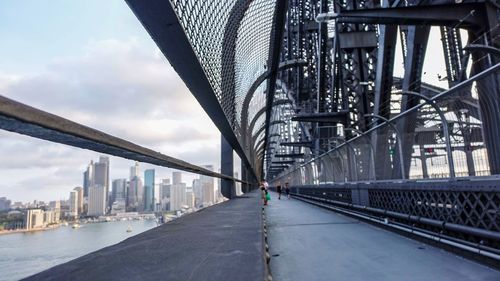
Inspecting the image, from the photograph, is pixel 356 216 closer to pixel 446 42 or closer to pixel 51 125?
pixel 51 125

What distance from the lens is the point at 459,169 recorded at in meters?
5.01

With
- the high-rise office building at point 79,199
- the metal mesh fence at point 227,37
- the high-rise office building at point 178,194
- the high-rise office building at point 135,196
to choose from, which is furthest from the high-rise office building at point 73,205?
the high-rise office building at point 178,194

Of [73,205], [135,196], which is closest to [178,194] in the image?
[135,196]

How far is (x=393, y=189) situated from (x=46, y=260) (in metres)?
6.34

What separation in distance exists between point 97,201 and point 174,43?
3.67m

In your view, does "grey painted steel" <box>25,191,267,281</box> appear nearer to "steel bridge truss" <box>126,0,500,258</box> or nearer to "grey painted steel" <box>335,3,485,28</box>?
"steel bridge truss" <box>126,0,500,258</box>

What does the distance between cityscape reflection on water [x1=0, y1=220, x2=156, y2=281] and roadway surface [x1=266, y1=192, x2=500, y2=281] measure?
2157mm

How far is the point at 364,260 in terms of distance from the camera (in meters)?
4.32

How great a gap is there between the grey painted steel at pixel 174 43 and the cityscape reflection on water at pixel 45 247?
146 inches

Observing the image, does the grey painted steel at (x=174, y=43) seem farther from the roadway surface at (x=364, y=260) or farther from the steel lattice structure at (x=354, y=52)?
the roadway surface at (x=364, y=260)

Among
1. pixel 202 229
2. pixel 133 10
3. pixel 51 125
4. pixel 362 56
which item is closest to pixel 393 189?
pixel 202 229

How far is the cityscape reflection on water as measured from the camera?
2395 mm

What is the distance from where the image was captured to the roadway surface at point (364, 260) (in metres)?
3.62

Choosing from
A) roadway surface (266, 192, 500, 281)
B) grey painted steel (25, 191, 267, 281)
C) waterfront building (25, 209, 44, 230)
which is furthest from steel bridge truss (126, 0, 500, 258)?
waterfront building (25, 209, 44, 230)
